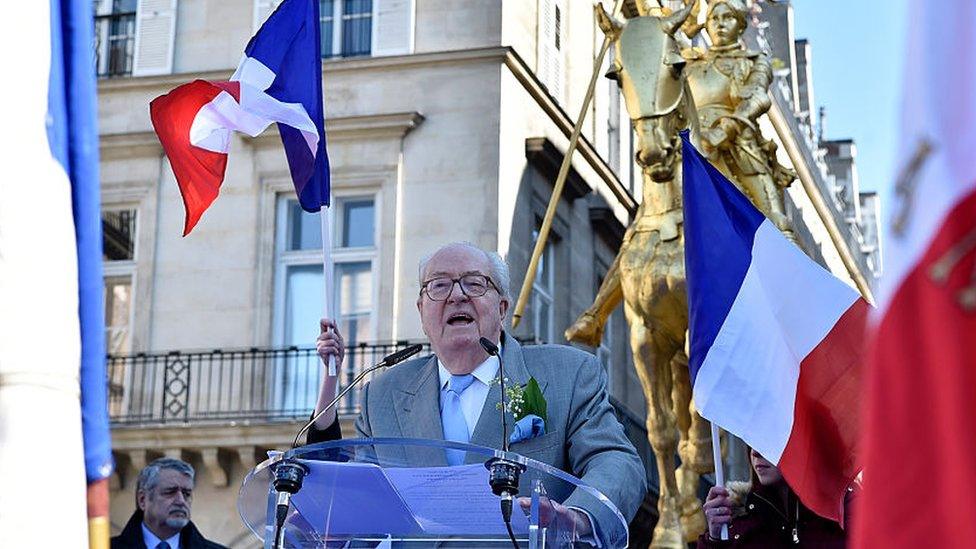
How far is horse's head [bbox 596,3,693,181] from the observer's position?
10.5 m

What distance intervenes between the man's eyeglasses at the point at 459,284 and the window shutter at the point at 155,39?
1803 cm

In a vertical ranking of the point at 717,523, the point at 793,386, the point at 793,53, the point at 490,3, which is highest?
the point at 793,53

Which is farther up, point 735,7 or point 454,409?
point 735,7

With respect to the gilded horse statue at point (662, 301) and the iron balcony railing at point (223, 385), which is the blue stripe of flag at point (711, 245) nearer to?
the gilded horse statue at point (662, 301)

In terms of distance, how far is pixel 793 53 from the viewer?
40094 mm

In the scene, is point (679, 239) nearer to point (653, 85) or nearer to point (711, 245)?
point (653, 85)

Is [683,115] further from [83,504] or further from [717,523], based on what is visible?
[83,504]

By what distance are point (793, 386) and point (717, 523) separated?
24.4 inches

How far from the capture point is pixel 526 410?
553 centimetres

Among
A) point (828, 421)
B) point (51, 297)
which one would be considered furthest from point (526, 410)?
point (51, 297)

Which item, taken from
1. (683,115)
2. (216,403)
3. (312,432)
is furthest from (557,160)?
(312,432)

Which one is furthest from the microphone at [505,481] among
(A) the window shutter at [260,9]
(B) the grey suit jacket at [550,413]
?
(A) the window shutter at [260,9]

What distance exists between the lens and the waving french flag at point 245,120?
736cm

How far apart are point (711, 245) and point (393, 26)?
52.6 feet
